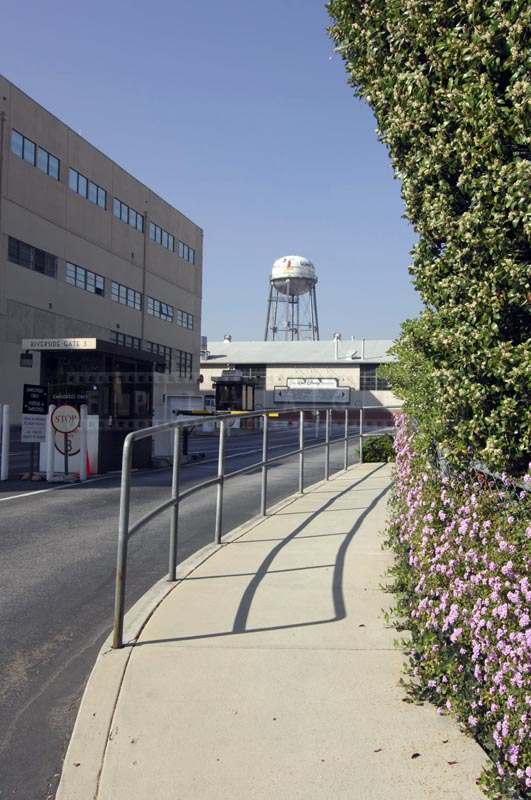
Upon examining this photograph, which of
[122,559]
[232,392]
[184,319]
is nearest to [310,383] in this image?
[184,319]

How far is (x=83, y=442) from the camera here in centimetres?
1502

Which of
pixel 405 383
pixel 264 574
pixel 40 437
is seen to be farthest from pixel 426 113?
pixel 40 437

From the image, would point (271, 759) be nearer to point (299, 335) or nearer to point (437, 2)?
point (437, 2)

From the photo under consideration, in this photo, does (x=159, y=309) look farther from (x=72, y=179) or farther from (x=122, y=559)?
(x=122, y=559)

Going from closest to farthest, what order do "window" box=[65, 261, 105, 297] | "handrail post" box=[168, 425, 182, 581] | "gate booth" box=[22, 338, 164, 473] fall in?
"handrail post" box=[168, 425, 182, 581]
"gate booth" box=[22, 338, 164, 473]
"window" box=[65, 261, 105, 297]

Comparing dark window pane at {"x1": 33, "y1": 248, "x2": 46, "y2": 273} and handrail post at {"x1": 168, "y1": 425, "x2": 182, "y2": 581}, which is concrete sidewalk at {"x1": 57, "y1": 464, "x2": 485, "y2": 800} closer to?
handrail post at {"x1": 168, "y1": 425, "x2": 182, "y2": 581}

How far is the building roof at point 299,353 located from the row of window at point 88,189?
16699mm

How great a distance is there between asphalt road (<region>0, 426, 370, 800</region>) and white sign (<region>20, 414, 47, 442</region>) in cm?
177

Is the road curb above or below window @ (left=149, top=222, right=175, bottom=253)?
below

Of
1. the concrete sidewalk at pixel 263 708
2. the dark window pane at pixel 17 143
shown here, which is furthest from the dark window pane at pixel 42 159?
the concrete sidewalk at pixel 263 708

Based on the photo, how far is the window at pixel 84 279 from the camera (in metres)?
42.2

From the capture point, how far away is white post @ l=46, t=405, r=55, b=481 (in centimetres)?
1438

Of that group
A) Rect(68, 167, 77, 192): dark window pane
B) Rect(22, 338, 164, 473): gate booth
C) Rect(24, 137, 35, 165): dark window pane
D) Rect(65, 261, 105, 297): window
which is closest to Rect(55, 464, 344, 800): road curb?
Rect(22, 338, 164, 473): gate booth

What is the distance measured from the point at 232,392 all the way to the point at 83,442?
26890 millimetres
